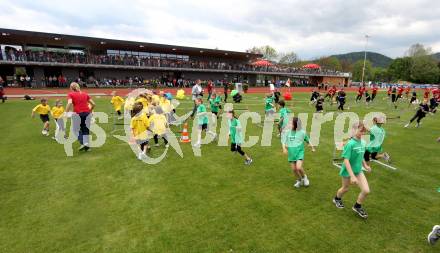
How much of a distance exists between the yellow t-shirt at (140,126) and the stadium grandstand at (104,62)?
3078 cm

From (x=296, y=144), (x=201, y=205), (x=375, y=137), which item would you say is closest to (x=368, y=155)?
(x=375, y=137)

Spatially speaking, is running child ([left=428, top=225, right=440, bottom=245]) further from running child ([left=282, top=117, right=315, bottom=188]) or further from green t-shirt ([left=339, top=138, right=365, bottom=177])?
running child ([left=282, top=117, right=315, bottom=188])

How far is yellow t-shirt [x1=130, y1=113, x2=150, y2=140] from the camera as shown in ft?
27.5

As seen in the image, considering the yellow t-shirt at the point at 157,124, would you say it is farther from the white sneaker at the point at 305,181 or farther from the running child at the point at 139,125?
the white sneaker at the point at 305,181

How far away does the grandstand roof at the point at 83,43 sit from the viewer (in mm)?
31545

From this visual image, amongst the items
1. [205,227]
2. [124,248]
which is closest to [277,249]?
[205,227]

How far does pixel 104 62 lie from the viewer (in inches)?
1464

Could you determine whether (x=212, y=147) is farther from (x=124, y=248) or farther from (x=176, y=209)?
(x=124, y=248)

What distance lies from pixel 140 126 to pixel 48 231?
4.11 metres

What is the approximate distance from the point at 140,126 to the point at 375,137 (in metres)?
7.15

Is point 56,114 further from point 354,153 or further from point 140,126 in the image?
point 354,153

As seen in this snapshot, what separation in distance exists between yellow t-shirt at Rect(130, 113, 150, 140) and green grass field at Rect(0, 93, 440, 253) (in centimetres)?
91

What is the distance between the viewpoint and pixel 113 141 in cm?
1118

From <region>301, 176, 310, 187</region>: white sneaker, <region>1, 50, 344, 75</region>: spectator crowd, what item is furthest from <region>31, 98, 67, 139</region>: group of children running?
<region>1, 50, 344, 75</region>: spectator crowd
